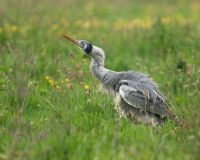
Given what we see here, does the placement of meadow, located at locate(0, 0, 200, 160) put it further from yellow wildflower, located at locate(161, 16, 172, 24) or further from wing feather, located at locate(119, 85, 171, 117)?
wing feather, located at locate(119, 85, 171, 117)

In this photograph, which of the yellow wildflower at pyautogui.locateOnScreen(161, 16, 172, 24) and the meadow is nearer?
the meadow

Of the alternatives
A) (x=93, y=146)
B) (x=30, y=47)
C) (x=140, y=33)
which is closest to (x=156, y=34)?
(x=140, y=33)

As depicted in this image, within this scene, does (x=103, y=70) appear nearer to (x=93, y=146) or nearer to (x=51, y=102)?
(x=51, y=102)

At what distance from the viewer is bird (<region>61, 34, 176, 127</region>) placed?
4812 mm

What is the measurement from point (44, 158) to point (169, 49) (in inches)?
181

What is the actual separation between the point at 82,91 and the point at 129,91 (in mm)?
946

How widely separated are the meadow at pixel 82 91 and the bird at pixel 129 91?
21cm

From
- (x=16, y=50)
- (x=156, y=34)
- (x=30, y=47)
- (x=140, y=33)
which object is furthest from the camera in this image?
(x=140, y=33)

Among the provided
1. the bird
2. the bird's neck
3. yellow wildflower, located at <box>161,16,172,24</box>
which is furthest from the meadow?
the bird's neck

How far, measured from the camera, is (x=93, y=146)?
11.8ft

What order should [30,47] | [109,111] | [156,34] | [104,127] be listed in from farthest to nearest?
[156,34] → [30,47] → [109,111] → [104,127]

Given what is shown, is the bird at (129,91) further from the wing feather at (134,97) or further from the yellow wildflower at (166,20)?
the yellow wildflower at (166,20)

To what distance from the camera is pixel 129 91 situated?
188 inches

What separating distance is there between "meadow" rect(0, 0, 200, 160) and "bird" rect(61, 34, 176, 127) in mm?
213
